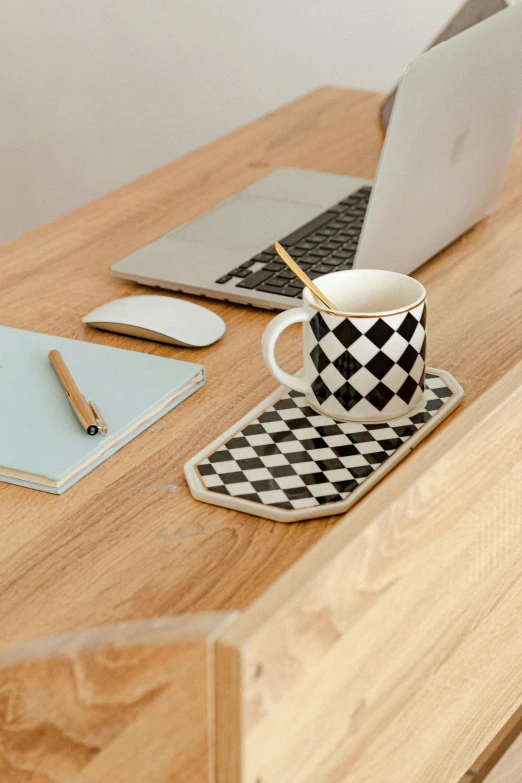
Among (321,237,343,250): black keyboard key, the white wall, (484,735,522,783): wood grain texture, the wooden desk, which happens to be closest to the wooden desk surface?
the wooden desk

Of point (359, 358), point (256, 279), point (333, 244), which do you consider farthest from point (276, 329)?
point (333, 244)

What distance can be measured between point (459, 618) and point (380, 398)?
8.5 inches

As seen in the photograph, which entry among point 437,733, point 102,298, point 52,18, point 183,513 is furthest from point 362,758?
point 52,18

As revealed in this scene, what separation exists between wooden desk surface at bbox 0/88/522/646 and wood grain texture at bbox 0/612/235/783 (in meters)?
0.10

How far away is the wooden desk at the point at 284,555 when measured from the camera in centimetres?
47

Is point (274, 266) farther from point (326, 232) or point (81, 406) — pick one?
point (81, 406)

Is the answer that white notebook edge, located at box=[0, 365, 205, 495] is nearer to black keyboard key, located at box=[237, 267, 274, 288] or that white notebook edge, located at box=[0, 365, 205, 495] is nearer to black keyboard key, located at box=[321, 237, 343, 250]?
black keyboard key, located at box=[237, 267, 274, 288]

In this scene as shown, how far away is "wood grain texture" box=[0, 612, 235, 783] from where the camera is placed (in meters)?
0.46

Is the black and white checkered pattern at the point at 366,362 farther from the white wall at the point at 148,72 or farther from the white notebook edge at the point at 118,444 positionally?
the white wall at the point at 148,72

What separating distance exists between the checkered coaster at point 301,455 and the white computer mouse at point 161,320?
6.5 inches

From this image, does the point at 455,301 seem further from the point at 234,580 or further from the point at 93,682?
the point at 93,682

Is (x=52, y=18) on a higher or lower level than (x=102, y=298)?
lower

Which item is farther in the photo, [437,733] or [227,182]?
[227,182]

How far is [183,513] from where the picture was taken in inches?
29.1
